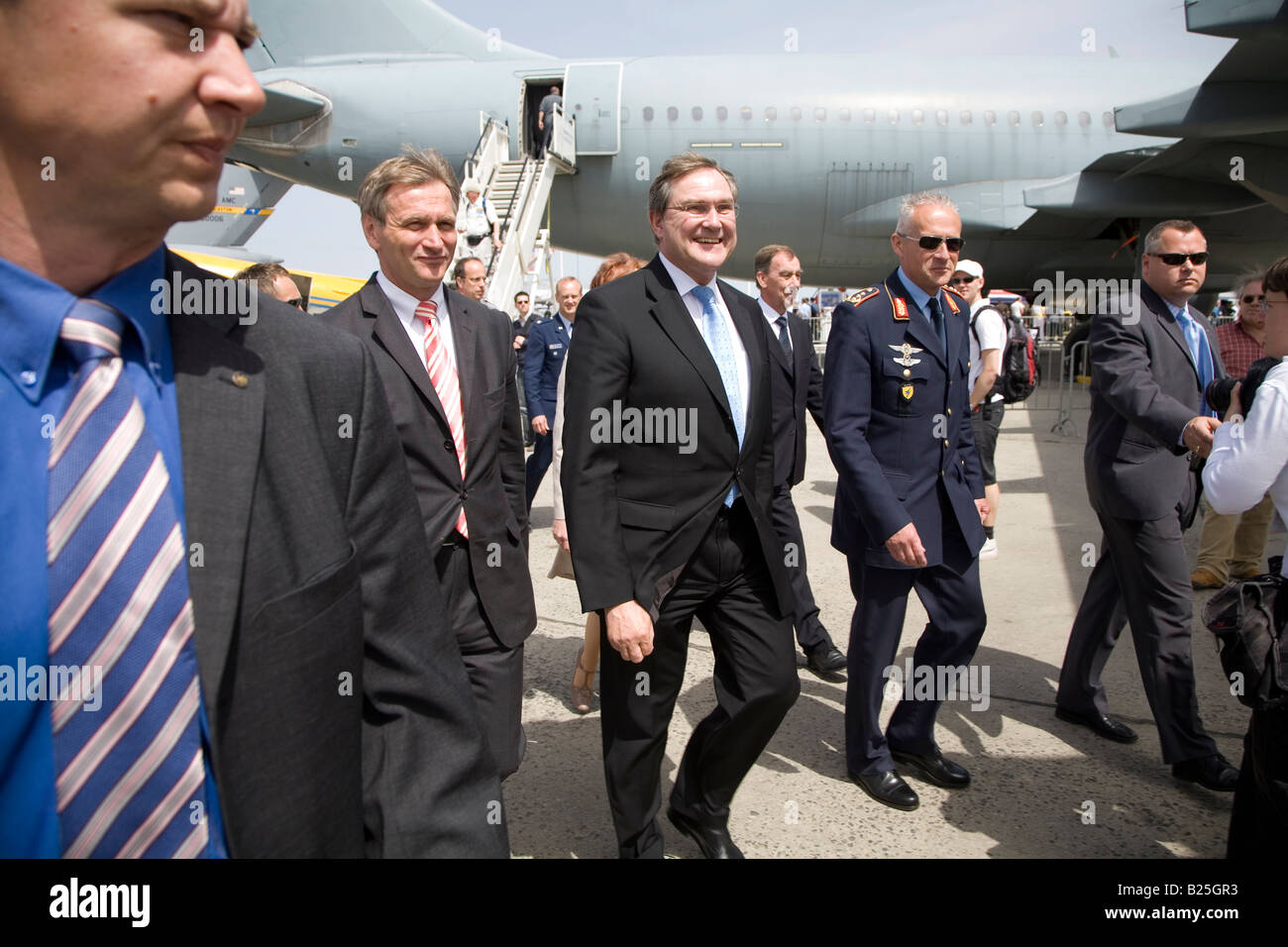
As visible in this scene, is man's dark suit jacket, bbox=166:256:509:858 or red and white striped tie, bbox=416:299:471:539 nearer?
man's dark suit jacket, bbox=166:256:509:858

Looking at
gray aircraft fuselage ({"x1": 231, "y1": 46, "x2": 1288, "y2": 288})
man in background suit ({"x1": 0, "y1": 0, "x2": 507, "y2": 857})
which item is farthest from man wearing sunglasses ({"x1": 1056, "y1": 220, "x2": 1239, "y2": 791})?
gray aircraft fuselage ({"x1": 231, "y1": 46, "x2": 1288, "y2": 288})

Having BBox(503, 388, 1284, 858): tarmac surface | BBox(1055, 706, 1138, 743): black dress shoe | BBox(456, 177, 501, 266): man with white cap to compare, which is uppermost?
BBox(456, 177, 501, 266): man with white cap

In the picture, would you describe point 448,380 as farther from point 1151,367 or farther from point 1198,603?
point 1198,603

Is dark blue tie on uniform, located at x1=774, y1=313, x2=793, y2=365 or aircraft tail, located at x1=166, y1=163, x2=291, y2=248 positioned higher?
aircraft tail, located at x1=166, y1=163, x2=291, y2=248

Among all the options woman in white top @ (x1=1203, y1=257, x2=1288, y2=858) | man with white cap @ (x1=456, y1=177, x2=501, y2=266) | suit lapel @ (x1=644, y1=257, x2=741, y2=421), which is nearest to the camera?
woman in white top @ (x1=1203, y1=257, x2=1288, y2=858)

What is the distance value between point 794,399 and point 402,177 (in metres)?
2.59

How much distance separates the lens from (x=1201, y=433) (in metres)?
3.03

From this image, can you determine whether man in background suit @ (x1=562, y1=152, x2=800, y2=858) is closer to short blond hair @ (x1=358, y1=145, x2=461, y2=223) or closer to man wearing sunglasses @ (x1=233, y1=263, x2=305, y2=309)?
short blond hair @ (x1=358, y1=145, x2=461, y2=223)

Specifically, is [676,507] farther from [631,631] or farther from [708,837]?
[708,837]

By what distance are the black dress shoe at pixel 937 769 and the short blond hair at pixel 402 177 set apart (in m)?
2.86

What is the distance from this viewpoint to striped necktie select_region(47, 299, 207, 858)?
869 mm

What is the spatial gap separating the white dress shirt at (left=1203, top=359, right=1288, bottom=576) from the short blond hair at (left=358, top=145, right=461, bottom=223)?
2.46m

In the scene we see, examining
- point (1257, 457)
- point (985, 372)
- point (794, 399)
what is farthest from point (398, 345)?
point (985, 372)
